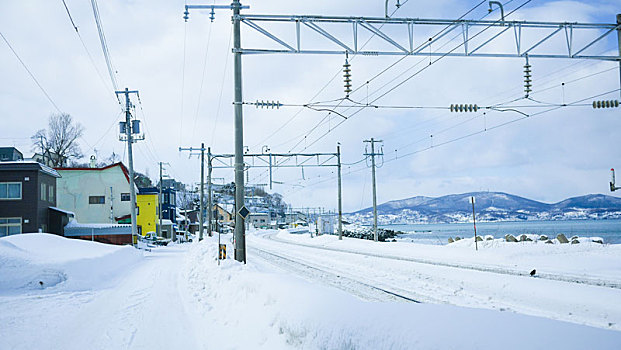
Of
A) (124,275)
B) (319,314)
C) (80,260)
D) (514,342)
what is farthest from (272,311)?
(124,275)

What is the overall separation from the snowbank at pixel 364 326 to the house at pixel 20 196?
32954 millimetres

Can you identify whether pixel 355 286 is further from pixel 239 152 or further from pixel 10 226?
pixel 10 226

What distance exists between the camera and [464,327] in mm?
5340

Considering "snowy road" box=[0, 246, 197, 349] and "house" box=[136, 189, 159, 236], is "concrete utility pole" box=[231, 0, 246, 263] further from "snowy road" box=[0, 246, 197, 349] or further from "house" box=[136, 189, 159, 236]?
"house" box=[136, 189, 159, 236]

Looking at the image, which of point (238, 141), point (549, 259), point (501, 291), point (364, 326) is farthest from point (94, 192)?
point (364, 326)

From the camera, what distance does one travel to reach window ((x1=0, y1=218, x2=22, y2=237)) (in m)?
37.1

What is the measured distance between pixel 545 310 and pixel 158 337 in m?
8.81

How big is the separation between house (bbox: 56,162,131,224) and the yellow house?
9.66m

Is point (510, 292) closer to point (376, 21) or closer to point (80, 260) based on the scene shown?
point (376, 21)

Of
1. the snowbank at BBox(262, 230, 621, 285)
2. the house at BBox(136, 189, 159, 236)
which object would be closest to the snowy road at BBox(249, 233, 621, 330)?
the snowbank at BBox(262, 230, 621, 285)

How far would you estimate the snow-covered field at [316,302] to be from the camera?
559 cm

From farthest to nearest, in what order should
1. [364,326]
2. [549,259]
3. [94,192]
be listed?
[94,192] → [549,259] → [364,326]

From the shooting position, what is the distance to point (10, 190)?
37.4 metres

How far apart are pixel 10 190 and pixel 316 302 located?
1469 inches
